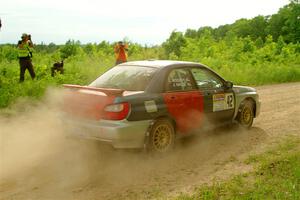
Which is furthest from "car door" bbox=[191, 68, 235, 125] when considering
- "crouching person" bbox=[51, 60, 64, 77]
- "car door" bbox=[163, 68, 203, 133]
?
"crouching person" bbox=[51, 60, 64, 77]

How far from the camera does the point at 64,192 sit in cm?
525

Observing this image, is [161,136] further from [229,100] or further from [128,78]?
[229,100]

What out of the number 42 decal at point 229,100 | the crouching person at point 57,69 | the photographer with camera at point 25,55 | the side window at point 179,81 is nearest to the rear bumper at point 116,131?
the side window at point 179,81

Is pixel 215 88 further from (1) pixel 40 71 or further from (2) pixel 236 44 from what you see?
(2) pixel 236 44

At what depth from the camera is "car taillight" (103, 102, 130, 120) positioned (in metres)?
6.21

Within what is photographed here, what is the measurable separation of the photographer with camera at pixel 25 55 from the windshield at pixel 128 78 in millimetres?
7719

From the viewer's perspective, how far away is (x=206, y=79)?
308 inches

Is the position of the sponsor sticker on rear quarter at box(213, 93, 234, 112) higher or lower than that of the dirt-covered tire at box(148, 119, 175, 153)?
higher

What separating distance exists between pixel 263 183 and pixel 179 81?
241 cm

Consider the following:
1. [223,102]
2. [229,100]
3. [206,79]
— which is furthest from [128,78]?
[229,100]

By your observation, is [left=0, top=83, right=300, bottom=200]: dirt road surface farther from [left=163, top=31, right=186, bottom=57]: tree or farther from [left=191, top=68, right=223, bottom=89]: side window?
[left=163, top=31, right=186, bottom=57]: tree

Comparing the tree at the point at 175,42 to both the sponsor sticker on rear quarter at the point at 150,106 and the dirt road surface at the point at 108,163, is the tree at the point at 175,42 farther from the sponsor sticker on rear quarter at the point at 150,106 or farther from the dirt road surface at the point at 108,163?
the sponsor sticker on rear quarter at the point at 150,106

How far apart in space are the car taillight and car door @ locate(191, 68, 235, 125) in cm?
180

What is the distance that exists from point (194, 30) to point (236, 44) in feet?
190
